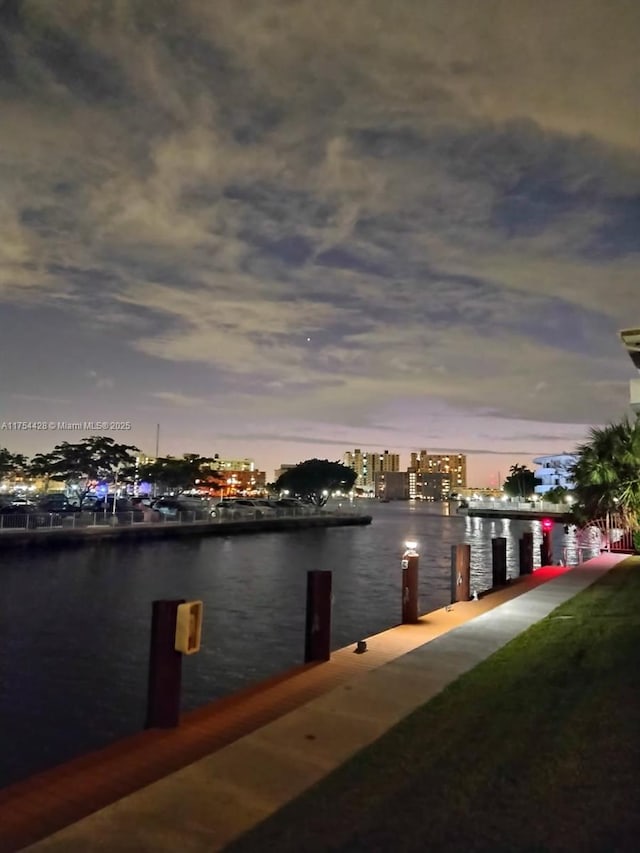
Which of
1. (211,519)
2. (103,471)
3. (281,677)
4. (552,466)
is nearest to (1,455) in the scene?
(103,471)

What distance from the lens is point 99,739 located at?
9.95 metres

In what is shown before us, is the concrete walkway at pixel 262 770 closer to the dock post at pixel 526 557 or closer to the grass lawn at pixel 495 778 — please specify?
the grass lawn at pixel 495 778

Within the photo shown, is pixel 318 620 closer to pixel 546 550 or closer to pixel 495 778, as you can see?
pixel 495 778

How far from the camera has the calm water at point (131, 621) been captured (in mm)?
10938

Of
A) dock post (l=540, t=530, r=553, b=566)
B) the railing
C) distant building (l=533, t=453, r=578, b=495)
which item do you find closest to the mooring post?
dock post (l=540, t=530, r=553, b=566)

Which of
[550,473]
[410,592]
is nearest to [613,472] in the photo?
[410,592]

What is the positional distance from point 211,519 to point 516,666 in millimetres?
49697

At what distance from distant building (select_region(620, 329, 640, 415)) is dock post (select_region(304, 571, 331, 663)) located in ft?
63.0

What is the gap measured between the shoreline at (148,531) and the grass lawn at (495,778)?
34.7m

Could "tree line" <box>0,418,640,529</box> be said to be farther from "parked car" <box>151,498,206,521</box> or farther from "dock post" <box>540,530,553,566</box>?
"parked car" <box>151,498,206,521</box>

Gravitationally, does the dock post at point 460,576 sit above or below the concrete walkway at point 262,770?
above

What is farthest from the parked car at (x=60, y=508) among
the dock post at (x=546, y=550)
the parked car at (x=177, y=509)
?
the dock post at (x=546, y=550)

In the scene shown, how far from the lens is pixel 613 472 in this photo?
85.6ft

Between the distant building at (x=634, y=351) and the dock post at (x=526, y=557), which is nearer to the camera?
the dock post at (x=526, y=557)
